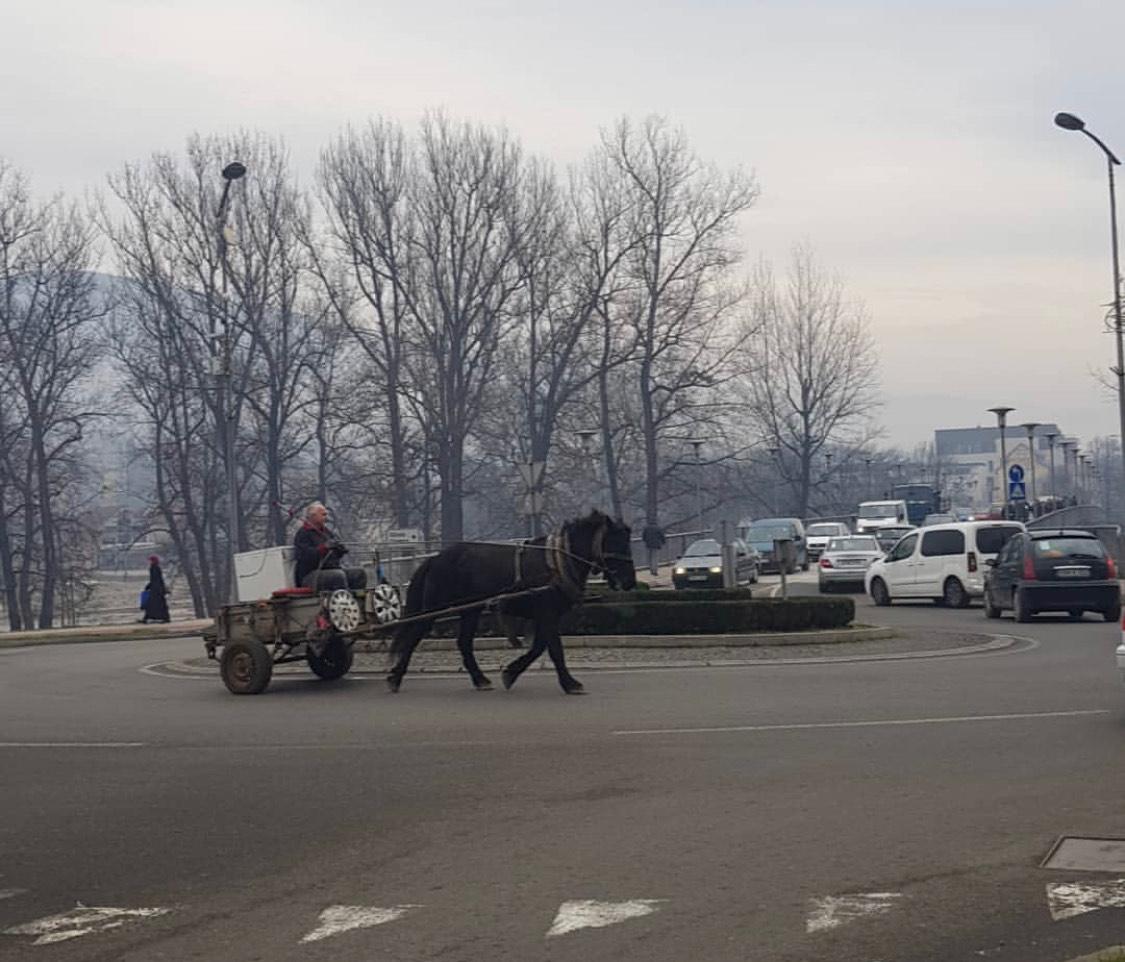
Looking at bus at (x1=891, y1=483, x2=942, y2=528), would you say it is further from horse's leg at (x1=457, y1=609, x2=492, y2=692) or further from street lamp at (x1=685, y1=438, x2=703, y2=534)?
A: horse's leg at (x1=457, y1=609, x2=492, y2=692)

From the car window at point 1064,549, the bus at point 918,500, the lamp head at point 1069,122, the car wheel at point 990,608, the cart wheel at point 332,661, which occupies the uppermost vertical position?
the lamp head at point 1069,122

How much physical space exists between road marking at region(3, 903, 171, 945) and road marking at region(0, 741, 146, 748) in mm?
6407

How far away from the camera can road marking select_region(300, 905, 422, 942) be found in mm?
7516

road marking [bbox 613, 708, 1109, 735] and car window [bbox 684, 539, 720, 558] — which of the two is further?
car window [bbox 684, 539, 720, 558]

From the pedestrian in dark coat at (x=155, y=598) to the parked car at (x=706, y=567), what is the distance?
13901mm

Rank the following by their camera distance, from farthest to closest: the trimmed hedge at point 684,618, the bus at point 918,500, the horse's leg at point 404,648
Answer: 1. the bus at point 918,500
2. the trimmed hedge at point 684,618
3. the horse's leg at point 404,648

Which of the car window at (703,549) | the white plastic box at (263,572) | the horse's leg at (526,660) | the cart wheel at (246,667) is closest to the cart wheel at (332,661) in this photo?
the white plastic box at (263,572)

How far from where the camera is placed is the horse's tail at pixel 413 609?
1827 centimetres

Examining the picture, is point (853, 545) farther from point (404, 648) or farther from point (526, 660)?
point (526, 660)

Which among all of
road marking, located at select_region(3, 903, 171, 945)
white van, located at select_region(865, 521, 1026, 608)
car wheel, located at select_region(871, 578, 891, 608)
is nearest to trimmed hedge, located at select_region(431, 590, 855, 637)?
white van, located at select_region(865, 521, 1026, 608)

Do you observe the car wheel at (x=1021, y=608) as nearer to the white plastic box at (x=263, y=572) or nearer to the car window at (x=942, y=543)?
the car window at (x=942, y=543)

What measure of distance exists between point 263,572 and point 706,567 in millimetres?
28331

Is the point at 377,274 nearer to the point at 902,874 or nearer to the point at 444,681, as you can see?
the point at 444,681

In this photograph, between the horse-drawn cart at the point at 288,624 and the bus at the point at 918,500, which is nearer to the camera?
the horse-drawn cart at the point at 288,624
